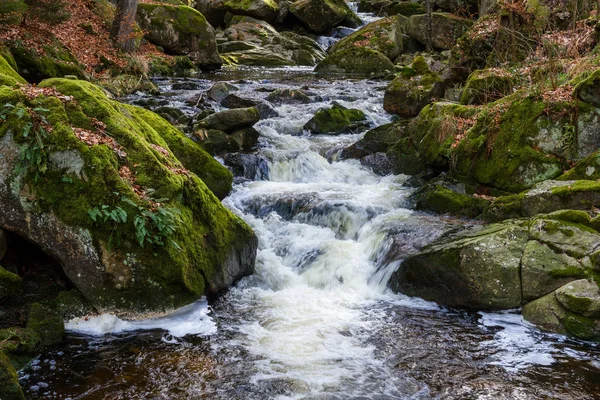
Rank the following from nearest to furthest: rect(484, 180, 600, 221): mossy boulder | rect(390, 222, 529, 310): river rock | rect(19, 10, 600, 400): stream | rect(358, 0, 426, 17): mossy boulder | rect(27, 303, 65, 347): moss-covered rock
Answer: rect(19, 10, 600, 400): stream < rect(27, 303, 65, 347): moss-covered rock < rect(390, 222, 529, 310): river rock < rect(484, 180, 600, 221): mossy boulder < rect(358, 0, 426, 17): mossy boulder

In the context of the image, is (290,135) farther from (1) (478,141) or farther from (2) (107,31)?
(2) (107,31)

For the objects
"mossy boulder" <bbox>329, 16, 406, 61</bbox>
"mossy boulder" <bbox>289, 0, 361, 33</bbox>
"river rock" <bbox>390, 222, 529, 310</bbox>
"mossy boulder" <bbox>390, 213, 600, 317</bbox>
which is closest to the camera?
"mossy boulder" <bbox>390, 213, 600, 317</bbox>

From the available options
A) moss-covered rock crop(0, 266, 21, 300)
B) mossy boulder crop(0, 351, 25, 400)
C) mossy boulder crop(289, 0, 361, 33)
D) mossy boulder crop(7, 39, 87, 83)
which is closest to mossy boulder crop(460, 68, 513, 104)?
moss-covered rock crop(0, 266, 21, 300)

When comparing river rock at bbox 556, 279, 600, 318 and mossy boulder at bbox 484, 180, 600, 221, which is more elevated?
mossy boulder at bbox 484, 180, 600, 221

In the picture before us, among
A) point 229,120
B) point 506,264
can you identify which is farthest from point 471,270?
point 229,120

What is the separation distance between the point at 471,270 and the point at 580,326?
1401 millimetres

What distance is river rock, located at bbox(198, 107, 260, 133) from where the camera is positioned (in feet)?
41.1

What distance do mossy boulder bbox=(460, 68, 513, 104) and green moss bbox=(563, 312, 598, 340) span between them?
6441 mm

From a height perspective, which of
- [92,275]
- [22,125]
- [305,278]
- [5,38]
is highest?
[5,38]

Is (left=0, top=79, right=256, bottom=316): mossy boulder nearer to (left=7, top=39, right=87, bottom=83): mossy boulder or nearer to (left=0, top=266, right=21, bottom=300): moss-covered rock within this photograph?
(left=0, top=266, right=21, bottom=300): moss-covered rock

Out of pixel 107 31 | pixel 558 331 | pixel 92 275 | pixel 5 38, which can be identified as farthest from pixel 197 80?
pixel 558 331

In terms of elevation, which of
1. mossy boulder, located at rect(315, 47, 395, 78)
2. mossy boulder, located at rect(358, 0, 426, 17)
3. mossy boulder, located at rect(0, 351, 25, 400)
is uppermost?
mossy boulder, located at rect(358, 0, 426, 17)

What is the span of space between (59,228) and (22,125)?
4.28ft

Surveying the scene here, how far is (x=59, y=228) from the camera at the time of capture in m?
5.88
